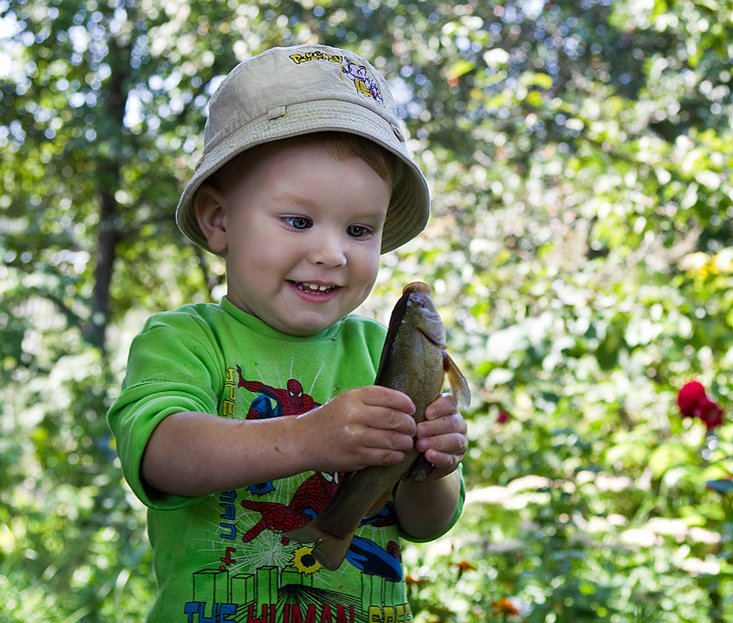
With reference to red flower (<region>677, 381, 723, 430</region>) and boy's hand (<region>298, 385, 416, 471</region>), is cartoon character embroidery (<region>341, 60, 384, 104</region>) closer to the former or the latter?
boy's hand (<region>298, 385, 416, 471</region>)

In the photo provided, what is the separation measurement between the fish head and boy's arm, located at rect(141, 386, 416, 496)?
15 centimetres

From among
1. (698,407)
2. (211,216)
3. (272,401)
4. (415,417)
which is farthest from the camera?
(698,407)

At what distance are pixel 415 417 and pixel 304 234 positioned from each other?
384 mm

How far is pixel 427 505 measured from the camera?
5.08 feet

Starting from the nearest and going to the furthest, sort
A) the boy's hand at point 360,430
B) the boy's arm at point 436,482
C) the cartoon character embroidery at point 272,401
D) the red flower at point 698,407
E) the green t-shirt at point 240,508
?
the boy's hand at point 360,430 < the boy's arm at point 436,482 < the green t-shirt at point 240,508 < the cartoon character embroidery at point 272,401 < the red flower at point 698,407

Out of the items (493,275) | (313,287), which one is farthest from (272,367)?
(493,275)

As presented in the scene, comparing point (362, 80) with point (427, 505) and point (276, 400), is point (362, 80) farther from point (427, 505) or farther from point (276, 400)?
point (427, 505)

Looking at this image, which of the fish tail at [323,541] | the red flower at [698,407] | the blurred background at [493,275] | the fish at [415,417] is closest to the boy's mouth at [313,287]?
the fish at [415,417]

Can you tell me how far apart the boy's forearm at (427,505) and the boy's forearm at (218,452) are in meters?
0.38

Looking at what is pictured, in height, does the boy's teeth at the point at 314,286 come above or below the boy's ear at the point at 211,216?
below

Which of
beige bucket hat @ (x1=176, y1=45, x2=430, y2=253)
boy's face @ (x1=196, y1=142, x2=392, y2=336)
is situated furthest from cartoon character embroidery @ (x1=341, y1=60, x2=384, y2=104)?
boy's face @ (x1=196, y1=142, x2=392, y2=336)

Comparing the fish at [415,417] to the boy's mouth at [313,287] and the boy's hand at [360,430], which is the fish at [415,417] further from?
the boy's mouth at [313,287]

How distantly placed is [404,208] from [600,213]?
2848 millimetres

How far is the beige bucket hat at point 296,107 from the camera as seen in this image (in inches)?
57.4
